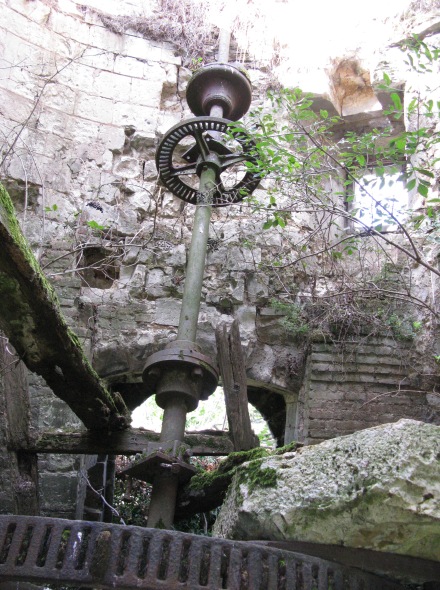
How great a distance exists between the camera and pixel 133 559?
2.58m

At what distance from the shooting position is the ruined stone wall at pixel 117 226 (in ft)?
17.3

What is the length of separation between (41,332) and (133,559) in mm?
1160

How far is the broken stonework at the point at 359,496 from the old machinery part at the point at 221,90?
9.87 feet

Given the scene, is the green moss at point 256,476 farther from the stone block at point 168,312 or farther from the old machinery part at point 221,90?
the old machinery part at point 221,90

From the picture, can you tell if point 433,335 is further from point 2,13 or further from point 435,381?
point 2,13

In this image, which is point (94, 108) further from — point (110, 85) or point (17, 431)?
point (17, 431)

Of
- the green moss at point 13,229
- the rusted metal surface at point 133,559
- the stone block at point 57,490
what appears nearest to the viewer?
the rusted metal surface at point 133,559

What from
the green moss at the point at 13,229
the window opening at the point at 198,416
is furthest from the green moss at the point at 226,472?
the window opening at the point at 198,416

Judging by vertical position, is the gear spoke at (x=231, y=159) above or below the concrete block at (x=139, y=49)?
below

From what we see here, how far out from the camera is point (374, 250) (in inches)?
228

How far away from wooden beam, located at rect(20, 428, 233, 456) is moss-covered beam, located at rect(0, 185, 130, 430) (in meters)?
0.09

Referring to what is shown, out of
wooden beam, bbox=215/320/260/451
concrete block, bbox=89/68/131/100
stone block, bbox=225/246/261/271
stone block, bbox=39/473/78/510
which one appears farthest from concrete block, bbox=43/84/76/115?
wooden beam, bbox=215/320/260/451

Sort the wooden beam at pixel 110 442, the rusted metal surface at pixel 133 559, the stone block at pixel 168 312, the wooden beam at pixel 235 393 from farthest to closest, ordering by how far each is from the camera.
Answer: the stone block at pixel 168 312 < the wooden beam at pixel 110 442 < the wooden beam at pixel 235 393 < the rusted metal surface at pixel 133 559

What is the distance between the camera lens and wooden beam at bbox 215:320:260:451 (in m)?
3.75
